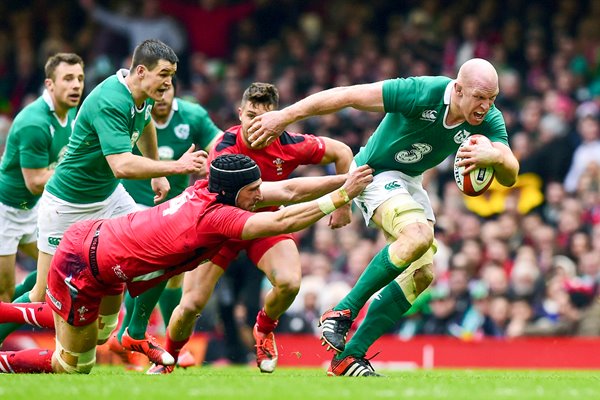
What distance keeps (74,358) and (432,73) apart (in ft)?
34.0

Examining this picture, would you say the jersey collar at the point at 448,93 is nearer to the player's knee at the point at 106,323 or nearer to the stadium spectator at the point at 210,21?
the player's knee at the point at 106,323

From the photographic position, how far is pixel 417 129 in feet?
31.8

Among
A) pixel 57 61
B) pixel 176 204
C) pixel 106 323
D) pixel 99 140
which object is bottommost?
pixel 106 323

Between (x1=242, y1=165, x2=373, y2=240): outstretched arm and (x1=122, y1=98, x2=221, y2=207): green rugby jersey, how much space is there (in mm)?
3455

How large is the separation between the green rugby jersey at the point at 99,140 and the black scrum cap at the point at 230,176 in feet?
4.15

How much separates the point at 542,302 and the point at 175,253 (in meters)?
7.40

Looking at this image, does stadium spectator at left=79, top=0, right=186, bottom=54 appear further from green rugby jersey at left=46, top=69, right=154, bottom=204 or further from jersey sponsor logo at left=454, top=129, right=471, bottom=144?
jersey sponsor logo at left=454, top=129, right=471, bottom=144

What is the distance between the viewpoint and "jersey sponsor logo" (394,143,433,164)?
9.80 meters

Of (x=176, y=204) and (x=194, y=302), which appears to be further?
(x=194, y=302)

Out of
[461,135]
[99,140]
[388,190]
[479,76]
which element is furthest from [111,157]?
[479,76]

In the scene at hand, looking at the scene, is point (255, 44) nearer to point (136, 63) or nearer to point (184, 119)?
point (184, 119)

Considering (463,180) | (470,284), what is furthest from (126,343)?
(470,284)

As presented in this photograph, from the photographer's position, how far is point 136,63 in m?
9.84

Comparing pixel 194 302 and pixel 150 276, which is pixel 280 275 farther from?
pixel 150 276
